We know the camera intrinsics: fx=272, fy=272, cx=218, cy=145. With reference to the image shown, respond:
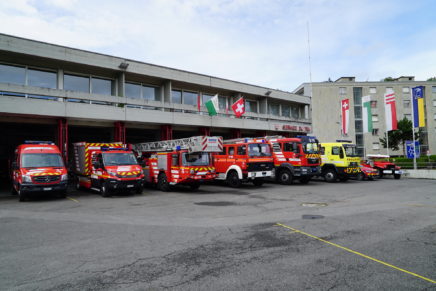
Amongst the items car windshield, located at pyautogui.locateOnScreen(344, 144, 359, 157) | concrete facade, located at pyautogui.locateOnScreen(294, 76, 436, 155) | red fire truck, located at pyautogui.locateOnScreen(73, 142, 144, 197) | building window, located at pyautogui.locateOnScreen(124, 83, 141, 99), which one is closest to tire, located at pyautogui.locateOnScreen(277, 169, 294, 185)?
car windshield, located at pyautogui.locateOnScreen(344, 144, 359, 157)

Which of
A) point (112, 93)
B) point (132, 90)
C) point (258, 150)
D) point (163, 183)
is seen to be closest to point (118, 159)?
point (163, 183)

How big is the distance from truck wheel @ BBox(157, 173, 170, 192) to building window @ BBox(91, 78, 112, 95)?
9.51 meters

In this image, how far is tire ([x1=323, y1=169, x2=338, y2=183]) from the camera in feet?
63.3

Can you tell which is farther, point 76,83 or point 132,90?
point 132,90

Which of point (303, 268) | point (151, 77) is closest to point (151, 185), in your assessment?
point (151, 77)

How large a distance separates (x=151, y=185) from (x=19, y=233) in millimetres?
11416

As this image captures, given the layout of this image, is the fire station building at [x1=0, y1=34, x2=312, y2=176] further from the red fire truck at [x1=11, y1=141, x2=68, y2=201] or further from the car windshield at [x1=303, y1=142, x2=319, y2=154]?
the car windshield at [x1=303, y1=142, x2=319, y2=154]

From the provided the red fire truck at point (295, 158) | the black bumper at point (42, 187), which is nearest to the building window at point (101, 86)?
the black bumper at point (42, 187)

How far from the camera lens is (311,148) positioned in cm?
1734

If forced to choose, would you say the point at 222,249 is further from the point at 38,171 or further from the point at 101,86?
the point at 101,86

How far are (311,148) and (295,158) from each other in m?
1.25

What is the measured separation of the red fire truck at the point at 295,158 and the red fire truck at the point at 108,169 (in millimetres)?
8623

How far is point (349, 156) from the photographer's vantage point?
18.8 meters

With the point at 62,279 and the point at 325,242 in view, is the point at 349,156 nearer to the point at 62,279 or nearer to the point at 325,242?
the point at 325,242
